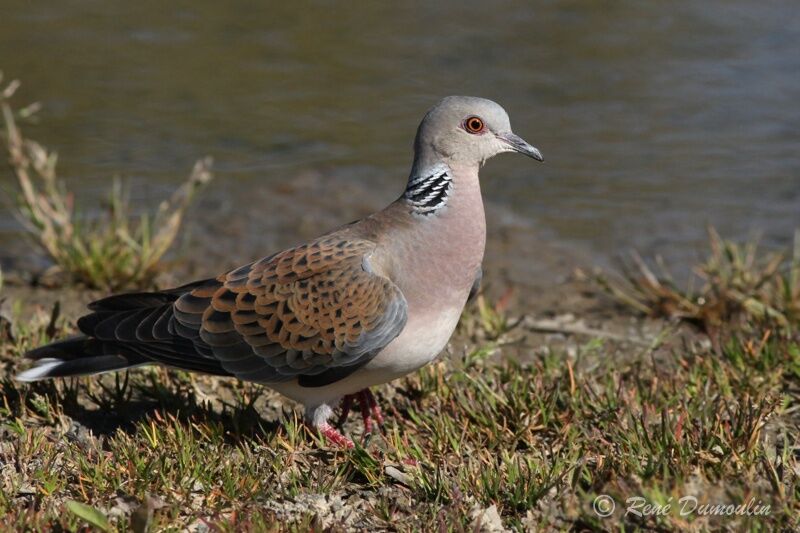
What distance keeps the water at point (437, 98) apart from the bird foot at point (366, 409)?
11.8 ft

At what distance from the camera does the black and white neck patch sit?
15.9ft

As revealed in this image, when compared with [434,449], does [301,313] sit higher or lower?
higher

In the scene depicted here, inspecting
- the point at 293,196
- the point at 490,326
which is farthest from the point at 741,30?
the point at 490,326

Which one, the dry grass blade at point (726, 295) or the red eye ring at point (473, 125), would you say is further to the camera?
the dry grass blade at point (726, 295)

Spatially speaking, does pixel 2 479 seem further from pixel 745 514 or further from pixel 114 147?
pixel 114 147

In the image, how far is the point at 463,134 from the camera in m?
4.91

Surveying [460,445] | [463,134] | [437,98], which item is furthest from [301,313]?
[437,98]

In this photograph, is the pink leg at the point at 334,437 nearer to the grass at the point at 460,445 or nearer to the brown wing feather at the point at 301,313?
the grass at the point at 460,445

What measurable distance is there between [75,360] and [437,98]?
262 inches

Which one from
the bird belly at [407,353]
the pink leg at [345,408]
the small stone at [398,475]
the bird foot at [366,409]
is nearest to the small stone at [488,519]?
the small stone at [398,475]

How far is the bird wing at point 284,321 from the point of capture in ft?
15.4

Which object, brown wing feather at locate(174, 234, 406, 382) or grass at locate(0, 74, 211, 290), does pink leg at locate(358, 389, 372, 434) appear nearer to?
brown wing feather at locate(174, 234, 406, 382)

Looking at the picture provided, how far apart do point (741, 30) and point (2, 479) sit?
10.3 metres

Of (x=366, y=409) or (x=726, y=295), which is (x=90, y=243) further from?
(x=726, y=295)
